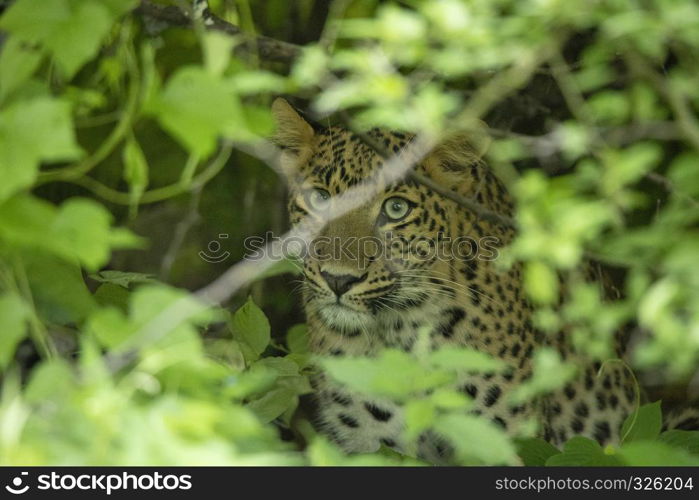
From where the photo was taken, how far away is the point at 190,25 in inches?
135

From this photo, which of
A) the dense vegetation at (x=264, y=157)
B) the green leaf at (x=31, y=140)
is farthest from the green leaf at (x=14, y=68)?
the green leaf at (x=31, y=140)

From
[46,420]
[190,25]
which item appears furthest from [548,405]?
[46,420]

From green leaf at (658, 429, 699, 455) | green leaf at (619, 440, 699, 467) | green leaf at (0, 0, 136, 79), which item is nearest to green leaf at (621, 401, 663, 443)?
green leaf at (658, 429, 699, 455)

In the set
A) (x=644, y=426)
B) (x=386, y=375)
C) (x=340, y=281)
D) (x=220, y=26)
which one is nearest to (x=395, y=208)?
(x=340, y=281)

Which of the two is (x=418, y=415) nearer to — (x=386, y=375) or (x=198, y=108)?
(x=386, y=375)

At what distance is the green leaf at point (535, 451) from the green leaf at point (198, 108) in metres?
1.60

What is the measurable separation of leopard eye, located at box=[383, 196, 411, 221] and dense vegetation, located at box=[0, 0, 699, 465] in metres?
0.54

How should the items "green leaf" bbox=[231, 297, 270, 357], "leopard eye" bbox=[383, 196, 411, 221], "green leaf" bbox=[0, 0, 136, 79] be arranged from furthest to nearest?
1. "leopard eye" bbox=[383, 196, 411, 221]
2. "green leaf" bbox=[231, 297, 270, 357]
3. "green leaf" bbox=[0, 0, 136, 79]

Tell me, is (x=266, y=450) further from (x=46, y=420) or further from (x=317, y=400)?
(x=317, y=400)

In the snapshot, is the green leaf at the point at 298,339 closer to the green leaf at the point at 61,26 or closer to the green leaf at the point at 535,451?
the green leaf at the point at 535,451

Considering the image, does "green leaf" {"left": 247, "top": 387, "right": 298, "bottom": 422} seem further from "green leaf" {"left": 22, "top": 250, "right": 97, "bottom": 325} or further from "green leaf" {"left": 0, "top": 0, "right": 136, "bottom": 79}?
"green leaf" {"left": 0, "top": 0, "right": 136, "bottom": 79}

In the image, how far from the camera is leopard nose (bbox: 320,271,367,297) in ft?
13.0

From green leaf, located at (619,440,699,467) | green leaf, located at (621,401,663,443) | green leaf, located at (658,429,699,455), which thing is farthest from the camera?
green leaf, located at (658,429,699,455)
